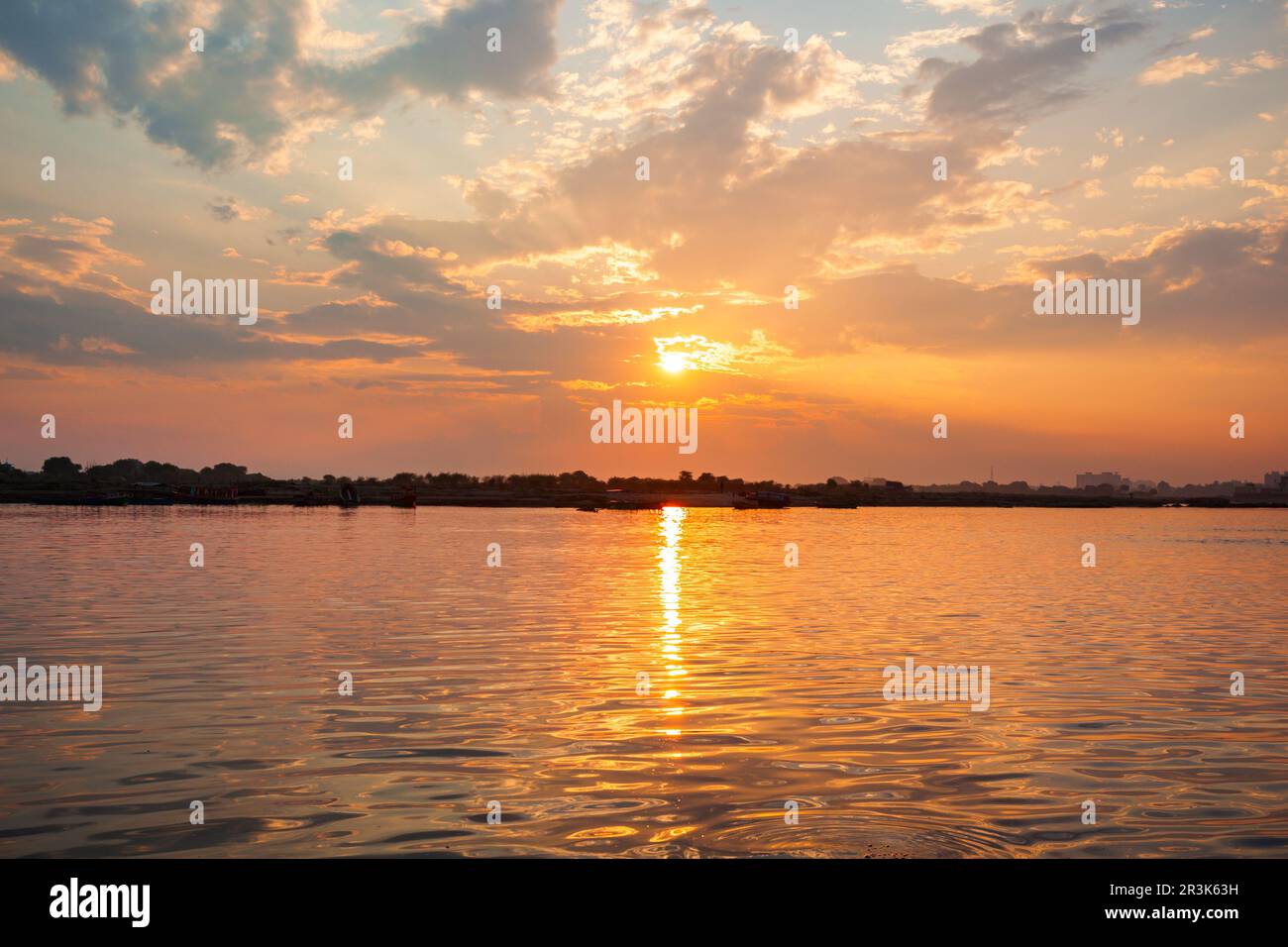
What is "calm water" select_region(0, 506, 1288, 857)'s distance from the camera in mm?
10906

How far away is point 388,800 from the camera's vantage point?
39.0 feet

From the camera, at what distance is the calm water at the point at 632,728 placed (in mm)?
10906
